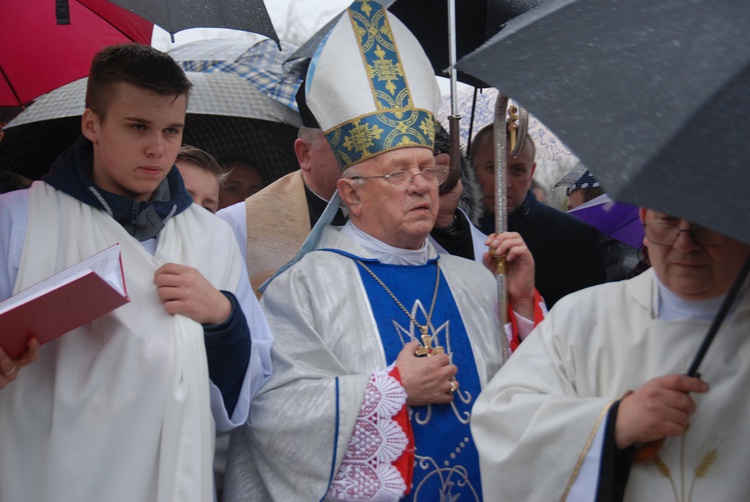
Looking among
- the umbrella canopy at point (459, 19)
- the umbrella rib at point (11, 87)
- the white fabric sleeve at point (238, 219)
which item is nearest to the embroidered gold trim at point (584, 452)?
the white fabric sleeve at point (238, 219)

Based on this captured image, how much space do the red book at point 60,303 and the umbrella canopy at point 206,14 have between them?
0.85 metres

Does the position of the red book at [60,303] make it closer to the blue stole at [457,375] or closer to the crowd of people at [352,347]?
the crowd of people at [352,347]

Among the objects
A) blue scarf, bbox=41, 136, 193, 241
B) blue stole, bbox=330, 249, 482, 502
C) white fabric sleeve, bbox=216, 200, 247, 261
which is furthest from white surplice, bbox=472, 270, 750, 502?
white fabric sleeve, bbox=216, 200, 247, 261

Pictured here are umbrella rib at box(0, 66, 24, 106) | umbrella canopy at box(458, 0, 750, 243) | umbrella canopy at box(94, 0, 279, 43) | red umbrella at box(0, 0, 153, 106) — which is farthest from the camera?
umbrella rib at box(0, 66, 24, 106)

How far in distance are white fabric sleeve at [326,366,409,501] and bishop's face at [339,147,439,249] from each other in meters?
0.74

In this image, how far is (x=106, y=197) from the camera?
3.33m

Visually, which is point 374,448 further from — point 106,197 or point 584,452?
point 106,197

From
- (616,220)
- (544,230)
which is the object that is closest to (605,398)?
(544,230)

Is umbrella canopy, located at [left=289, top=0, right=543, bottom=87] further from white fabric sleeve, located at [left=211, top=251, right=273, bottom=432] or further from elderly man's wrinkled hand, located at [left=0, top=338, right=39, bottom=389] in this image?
elderly man's wrinkled hand, located at [left=0, top=338, right=39, bottom=389]

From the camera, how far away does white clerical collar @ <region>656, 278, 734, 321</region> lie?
271 cm

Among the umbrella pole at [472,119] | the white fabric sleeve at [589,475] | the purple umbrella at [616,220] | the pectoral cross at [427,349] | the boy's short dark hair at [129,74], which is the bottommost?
the purple umbrella at [616,220]

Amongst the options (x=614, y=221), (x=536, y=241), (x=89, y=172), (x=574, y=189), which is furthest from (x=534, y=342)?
(x=574, y=189)

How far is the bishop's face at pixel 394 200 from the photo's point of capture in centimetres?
384

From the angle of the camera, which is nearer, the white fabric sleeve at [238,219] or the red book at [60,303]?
the red book at [60,303]
